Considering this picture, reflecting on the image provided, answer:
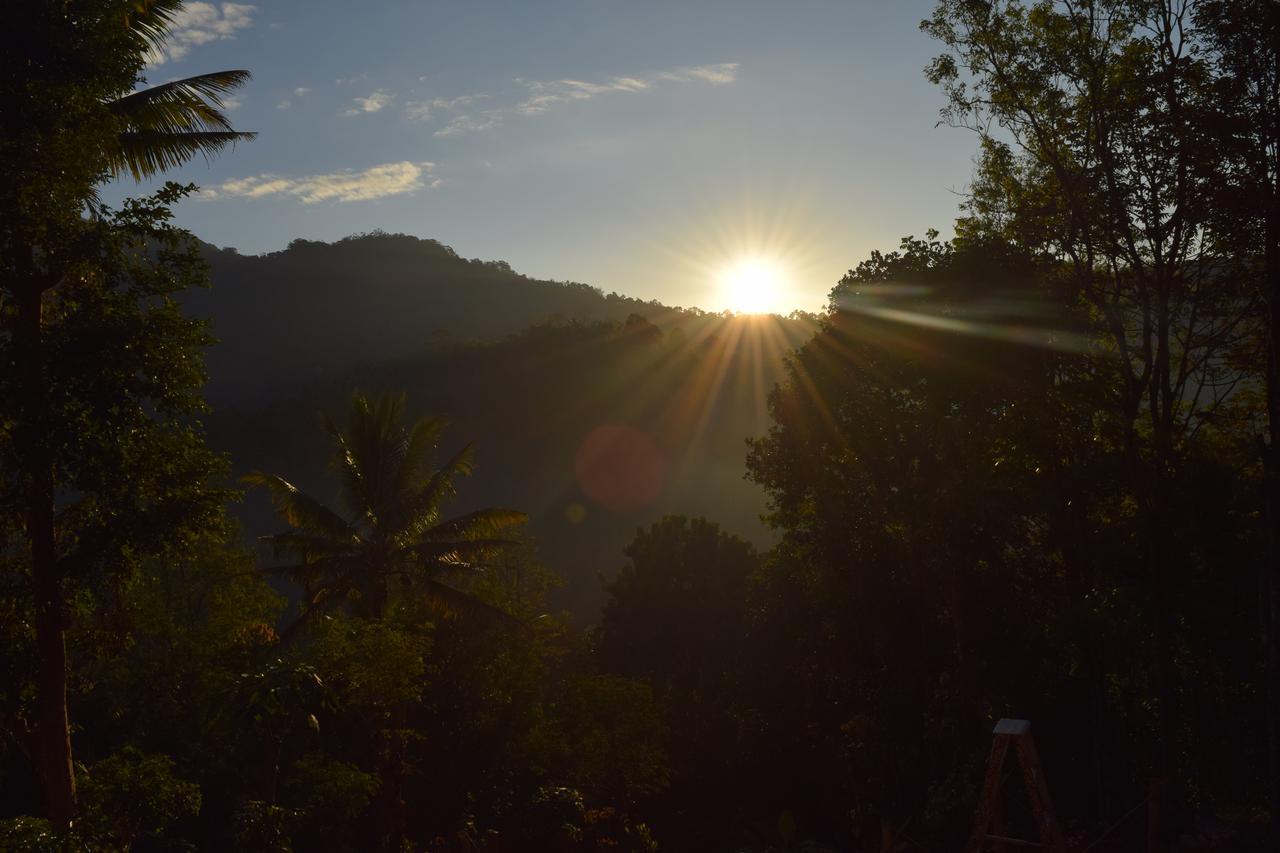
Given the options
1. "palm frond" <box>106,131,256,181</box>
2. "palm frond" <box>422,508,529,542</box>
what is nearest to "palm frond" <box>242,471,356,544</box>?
"palm frond" <box>422,508,529,542</box>

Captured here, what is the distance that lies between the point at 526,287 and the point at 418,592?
5737 inches

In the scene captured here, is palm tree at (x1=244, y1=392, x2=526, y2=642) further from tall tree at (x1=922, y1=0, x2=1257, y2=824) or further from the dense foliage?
tall tree at (x1=922, y1=0, x2=1257, y2=824)

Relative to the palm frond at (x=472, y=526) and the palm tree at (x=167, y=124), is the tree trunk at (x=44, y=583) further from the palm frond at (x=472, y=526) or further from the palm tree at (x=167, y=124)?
the palm frond at (x=472, y=526)

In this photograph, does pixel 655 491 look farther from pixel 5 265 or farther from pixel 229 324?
pixel 229 324

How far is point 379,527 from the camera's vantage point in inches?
784

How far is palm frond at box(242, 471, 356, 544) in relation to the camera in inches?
755

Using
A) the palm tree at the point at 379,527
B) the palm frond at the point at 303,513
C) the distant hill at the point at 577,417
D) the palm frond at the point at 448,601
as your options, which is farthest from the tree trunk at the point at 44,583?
the distant hill at the point at 577,417

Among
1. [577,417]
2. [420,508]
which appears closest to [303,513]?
[420,508]

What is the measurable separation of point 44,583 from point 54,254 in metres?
3.18

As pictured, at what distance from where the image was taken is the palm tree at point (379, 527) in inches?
760

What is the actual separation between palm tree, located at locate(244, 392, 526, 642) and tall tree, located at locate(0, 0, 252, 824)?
915 cm

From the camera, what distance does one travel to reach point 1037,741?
2036 cm

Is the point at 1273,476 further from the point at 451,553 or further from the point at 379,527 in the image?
the point at 379,527


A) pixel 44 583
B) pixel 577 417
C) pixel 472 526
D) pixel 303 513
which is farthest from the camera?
pixel 577 417
